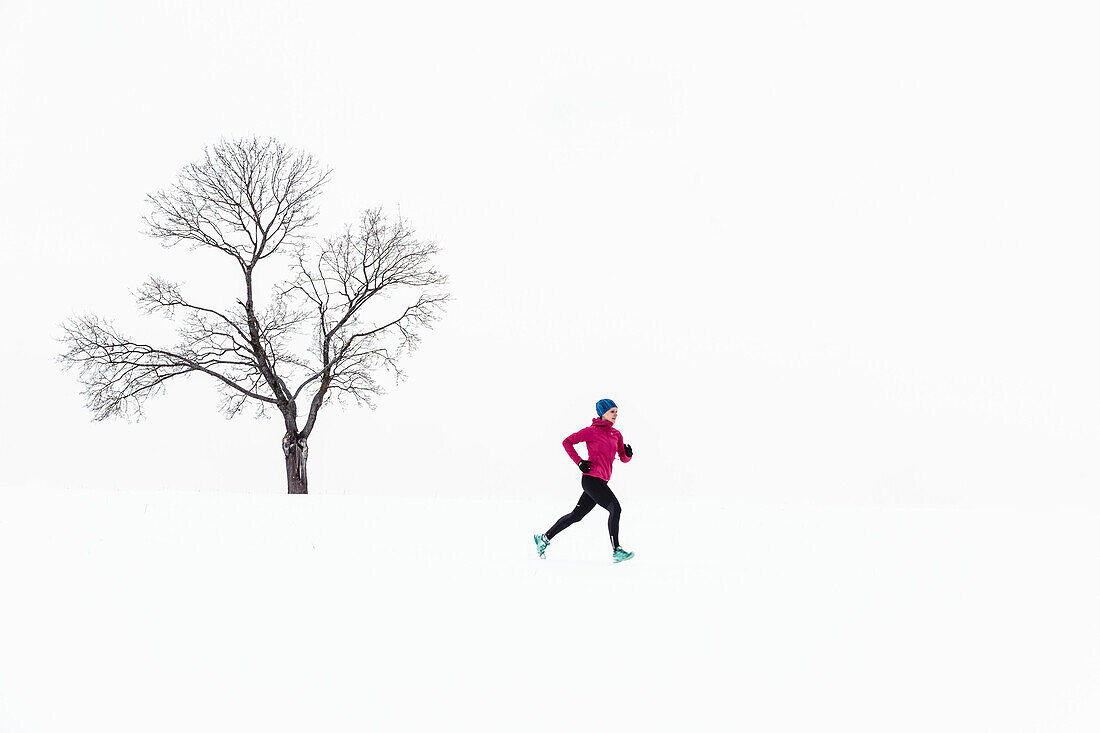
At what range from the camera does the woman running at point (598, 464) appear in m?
10.3

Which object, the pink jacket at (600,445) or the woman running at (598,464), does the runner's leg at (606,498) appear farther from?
the pink jacket at (600,445)

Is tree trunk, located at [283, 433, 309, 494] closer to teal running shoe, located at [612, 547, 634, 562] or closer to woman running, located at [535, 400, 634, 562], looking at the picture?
woman running, located at [535, 400, 634, 562]

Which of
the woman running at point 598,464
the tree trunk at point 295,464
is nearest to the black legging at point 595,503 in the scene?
the woman running at point 598,464

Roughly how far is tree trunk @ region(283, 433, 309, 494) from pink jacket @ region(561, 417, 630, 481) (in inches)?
472

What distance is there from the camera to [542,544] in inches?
407

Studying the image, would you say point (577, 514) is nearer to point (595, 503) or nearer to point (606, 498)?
point (595, 503)

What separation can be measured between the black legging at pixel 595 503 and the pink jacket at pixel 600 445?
12cm

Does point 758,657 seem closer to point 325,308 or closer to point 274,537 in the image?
point 274,537

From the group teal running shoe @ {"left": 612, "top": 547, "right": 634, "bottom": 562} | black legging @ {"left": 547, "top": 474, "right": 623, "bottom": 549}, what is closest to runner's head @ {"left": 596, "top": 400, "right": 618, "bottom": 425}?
black legging @ {"left": 547, "top": 474, "right": 623, "bottom": 549}

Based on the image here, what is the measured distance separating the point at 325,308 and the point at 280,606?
15.4m

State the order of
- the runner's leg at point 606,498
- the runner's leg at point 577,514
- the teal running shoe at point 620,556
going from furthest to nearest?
the runner's leg at point 577,514, the runner's leg at point 606,498, the teal running shoe at point 620,556

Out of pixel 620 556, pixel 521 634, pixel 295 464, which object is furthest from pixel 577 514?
pixel 295 464

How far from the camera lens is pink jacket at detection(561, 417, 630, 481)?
10602 millimetres

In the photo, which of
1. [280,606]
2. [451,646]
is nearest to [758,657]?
[451,646]
